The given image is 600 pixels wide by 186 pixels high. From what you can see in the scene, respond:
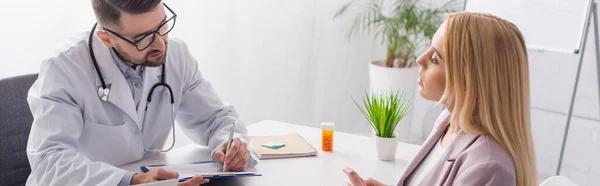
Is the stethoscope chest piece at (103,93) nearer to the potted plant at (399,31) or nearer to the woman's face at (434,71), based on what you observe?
the woman's face at (434,71)

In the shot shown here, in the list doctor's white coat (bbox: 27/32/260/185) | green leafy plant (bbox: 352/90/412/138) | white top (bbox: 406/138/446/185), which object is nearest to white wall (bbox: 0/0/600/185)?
doctor's white coat (bbox: 27/32/260/185)

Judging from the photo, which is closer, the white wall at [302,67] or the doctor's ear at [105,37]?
the doctor's ear at [105,37]

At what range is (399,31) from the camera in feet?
13.8

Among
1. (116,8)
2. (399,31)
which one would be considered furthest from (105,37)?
(399,31)

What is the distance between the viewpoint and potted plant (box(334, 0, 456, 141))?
3961 millimetres

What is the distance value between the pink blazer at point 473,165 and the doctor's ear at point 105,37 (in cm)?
94

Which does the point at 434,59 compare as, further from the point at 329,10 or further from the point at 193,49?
the point at 329,10

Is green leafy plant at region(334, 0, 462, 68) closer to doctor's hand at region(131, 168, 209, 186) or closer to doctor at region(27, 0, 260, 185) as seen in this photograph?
doctor at region(27, 0, 260, 185)

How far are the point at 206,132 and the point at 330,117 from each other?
2.33 m

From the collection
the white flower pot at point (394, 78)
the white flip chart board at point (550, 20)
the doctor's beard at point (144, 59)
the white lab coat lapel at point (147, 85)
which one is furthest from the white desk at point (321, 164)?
the white flower pot at point (394, 78)

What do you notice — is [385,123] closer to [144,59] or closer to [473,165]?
[473,165]

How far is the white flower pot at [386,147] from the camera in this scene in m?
1.92

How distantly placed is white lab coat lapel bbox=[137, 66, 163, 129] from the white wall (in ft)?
2.62

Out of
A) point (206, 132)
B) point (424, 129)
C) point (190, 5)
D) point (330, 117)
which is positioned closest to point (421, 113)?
point (424, 129)
